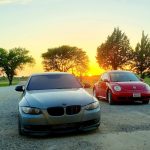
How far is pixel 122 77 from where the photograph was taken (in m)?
19.1

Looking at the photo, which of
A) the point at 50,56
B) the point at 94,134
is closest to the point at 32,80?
the point at 94,134

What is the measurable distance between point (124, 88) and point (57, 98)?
8856mm

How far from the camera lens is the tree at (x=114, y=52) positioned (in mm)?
86938

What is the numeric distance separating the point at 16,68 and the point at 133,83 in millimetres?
97215

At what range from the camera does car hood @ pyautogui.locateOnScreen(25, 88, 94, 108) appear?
9.24 m

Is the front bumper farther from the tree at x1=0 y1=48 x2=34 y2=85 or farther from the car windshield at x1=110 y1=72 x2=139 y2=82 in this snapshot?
the tree at x1=0 y1=48 x2=34 y2=85

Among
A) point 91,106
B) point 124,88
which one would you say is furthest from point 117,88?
point 91,106

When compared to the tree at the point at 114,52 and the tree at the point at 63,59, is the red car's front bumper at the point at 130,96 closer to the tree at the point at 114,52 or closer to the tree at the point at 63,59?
the tree at the point at 114,52

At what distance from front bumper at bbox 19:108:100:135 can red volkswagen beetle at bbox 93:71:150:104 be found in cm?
860

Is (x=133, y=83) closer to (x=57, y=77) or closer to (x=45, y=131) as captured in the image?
(x=57, y=77)

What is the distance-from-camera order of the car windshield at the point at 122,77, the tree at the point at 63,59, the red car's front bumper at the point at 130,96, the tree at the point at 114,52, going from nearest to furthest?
the red car's front bumper at the point at 130,96
the car windshield at the point at 122,77
the tree at the point at 114,52
the tree at the point at 63,59

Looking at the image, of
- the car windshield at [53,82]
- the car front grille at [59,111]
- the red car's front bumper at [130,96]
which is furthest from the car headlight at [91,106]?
the red car's front bumper at [130,96]

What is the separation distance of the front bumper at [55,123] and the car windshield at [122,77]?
9642 mm

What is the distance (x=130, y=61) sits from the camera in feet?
279
